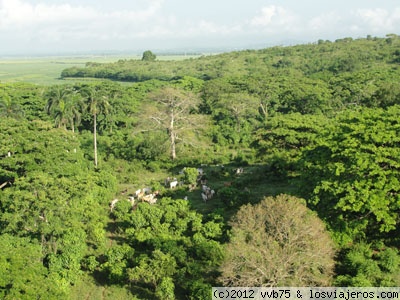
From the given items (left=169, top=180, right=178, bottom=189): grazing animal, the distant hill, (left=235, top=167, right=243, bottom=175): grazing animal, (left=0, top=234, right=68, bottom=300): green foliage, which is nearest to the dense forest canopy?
(left=0, top=234, right=68, bottom=300): green foliage

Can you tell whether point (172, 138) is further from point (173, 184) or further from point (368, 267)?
point (368, 267)

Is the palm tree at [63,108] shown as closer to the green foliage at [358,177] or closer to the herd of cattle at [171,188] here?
the herd of cattle at [171,188]

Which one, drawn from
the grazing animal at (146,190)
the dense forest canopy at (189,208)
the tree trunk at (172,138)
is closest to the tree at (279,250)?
the dense forest canopy at (189,208)

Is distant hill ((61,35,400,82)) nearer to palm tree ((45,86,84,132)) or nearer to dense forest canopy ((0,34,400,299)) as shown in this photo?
palm tree ((45,86,84,132))

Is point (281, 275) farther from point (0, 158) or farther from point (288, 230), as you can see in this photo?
point (0, 158)

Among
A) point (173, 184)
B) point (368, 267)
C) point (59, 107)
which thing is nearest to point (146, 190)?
point (173, 184)

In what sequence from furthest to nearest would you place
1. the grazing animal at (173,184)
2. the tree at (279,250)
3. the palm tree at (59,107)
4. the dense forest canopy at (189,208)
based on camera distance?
the palm tree at (59,107)
the grazing animal at (173,184)
the dense forest canopy at (189,208)
the tree at (279,250)
